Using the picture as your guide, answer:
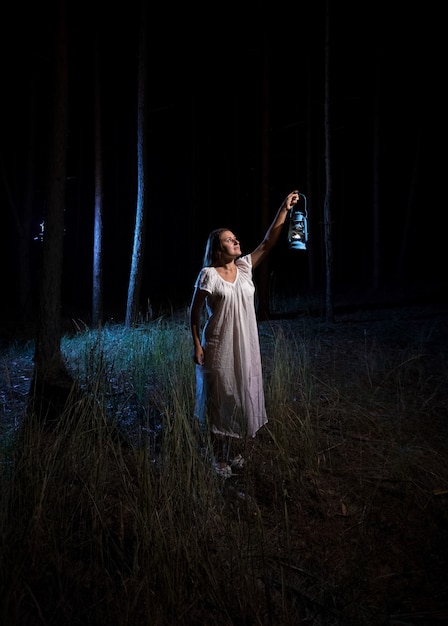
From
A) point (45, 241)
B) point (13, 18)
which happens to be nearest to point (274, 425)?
point (45, 241)

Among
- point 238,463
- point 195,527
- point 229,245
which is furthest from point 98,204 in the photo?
point 195,527

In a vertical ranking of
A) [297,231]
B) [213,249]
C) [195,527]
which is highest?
[297,231]

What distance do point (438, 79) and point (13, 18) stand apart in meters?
16.7

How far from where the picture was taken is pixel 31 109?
15.4 m

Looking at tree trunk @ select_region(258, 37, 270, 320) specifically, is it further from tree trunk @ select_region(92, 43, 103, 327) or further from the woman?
the woman

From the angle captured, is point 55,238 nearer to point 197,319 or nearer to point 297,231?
point 197,319

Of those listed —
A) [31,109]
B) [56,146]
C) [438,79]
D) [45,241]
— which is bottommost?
[45,241]

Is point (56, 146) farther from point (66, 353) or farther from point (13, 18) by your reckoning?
point (13, 18)

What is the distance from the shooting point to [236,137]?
1006 inches

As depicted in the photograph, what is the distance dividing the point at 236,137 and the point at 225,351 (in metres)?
24.3

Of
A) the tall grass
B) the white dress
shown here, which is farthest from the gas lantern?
the tall grass

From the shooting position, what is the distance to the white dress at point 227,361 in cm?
367

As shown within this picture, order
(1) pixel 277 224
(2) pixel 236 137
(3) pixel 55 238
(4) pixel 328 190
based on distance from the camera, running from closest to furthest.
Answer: (1) pixel 277 224 < (3) pixel 55 238 < (4) pixel 328 190 < (2) pixel 236 137

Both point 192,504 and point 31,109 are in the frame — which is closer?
point 192,504
